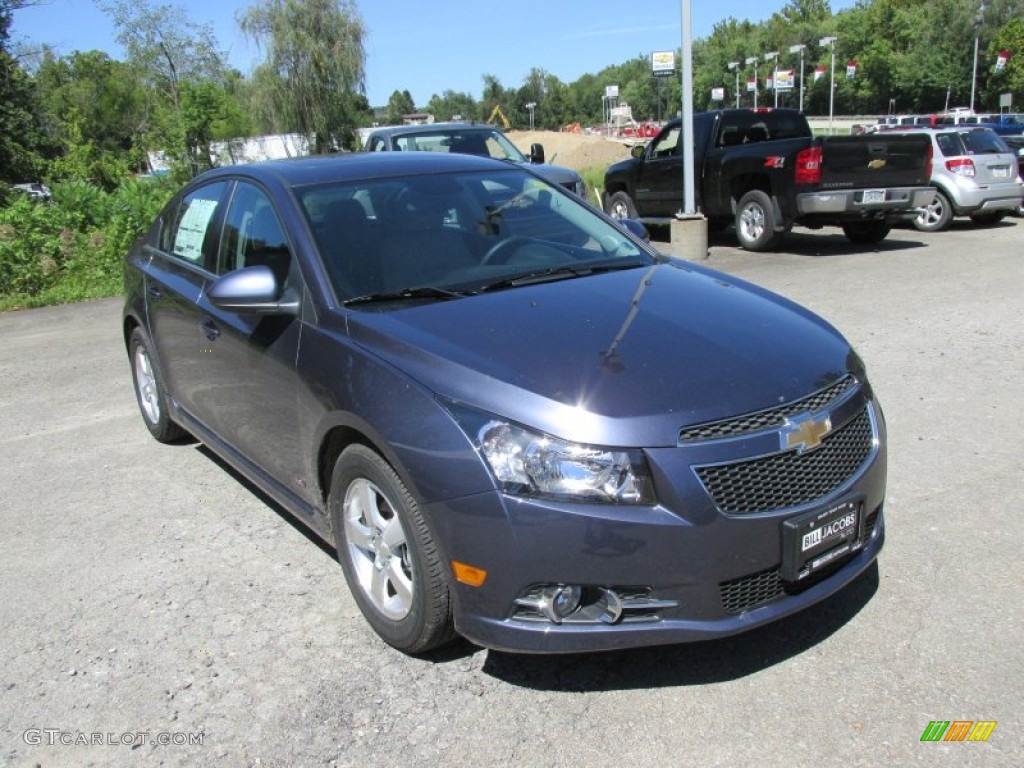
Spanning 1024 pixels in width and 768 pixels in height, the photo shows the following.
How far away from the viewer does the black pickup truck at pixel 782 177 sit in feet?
39.1

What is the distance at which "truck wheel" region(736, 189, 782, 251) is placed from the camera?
12680 millimetres

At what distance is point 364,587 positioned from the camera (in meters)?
3.32

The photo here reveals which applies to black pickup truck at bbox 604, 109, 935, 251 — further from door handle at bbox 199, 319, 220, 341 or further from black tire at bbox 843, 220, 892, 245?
door handle at bbox 199, 319, 220, 341

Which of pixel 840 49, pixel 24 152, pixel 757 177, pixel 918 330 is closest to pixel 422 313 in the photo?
pixel 918 330

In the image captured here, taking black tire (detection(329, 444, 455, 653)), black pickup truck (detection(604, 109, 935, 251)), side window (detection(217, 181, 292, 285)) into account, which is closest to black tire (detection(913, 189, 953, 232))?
black pickup truck (detection(604, 109, 935, 251))

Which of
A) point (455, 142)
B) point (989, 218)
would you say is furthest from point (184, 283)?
point (989, 218)

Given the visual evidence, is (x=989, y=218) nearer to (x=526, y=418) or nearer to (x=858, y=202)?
(x=858, y=202)

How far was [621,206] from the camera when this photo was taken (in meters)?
15.7

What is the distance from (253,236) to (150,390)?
2.09 m

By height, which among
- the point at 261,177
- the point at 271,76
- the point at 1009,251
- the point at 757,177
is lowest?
the point at 1009,251

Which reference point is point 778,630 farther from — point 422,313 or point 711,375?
point 422,313

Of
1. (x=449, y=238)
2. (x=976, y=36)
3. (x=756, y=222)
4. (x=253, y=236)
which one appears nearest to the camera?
(x=449, y=238)

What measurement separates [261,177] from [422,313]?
1371 mm

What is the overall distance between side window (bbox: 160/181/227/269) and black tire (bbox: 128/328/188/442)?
0.69m
